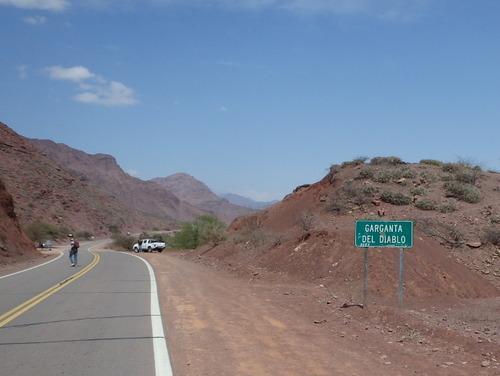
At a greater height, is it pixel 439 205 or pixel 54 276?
pixel 439 205

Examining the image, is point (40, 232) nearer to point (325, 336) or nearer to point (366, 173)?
point (366, 173)

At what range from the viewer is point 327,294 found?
592 inches

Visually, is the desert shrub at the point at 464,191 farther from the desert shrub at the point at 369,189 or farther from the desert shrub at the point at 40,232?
the desert shrub at the point at 40,232

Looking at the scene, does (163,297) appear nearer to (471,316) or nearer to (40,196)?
(471,316)

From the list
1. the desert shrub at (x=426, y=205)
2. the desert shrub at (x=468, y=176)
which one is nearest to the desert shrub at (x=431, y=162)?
the desert shrub at (x=468, y=176)

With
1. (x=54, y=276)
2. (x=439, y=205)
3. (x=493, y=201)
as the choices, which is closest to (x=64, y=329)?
(x=54, y=276)

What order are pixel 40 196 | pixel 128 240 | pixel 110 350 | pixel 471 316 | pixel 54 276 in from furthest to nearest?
pixel 40 196 → pixel 128 240 → pixel 54 276 → pixel 471 316 → pixel 110 350

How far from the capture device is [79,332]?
936cm

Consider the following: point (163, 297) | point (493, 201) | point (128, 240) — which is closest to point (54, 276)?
point (163, 297)

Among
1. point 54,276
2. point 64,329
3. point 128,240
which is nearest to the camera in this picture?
point 64,329

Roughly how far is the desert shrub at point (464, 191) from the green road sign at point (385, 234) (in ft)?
64.9

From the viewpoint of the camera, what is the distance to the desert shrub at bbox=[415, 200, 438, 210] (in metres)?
28.1

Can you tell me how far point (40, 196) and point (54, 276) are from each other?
7299 centimetres

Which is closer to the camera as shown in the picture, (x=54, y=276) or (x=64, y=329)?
(x=64, y=329)
